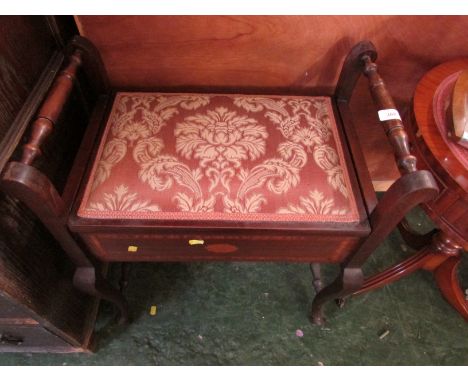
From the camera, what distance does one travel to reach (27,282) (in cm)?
69

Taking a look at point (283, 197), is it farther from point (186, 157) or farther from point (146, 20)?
point (146, 20)

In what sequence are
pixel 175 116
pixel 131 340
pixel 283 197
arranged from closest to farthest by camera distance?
pixel 283 197 → pixel 175 116 → pixel 131 340

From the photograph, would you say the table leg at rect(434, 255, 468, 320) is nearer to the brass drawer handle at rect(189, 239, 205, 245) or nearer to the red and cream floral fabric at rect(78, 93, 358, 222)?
the red and cream floral fabric at rect(78, 93, 358, 222)

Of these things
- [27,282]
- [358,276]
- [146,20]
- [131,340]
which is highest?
[146,20]

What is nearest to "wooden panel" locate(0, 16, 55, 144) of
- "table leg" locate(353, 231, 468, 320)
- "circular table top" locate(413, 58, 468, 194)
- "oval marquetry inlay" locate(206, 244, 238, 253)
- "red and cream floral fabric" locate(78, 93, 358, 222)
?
"red and cream floral fabric" locate(78, 93, 358, 222)

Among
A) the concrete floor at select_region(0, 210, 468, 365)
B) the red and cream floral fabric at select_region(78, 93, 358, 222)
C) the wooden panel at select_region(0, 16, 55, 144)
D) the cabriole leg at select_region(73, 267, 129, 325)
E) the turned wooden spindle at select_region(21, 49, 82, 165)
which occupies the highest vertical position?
the wooden panel at select_region(0, 16, 55, 144)

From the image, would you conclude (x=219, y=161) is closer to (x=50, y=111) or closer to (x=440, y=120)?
(x=50, y=111)

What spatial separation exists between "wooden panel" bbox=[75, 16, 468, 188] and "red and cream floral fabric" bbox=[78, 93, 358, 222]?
78 millimetres

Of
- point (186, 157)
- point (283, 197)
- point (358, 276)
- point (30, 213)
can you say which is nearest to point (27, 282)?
point (30, 213)

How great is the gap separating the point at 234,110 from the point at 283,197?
24 cm

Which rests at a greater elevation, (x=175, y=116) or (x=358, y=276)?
Result: (x=175, y=116)

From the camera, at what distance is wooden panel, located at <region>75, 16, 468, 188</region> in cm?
74

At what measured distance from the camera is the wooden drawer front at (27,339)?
0.78 metres

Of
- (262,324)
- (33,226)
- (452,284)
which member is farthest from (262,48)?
(452,284)
